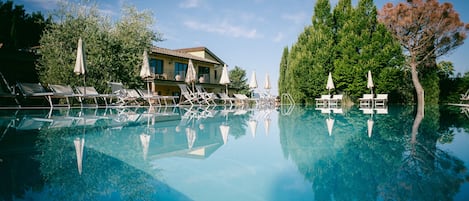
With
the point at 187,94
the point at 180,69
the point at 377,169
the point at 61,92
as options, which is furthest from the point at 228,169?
the point at 180,69

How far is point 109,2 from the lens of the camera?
17047mm

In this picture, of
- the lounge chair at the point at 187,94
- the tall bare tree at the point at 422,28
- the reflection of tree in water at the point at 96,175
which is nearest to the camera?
the reflection of tree in water at the point at 96,175

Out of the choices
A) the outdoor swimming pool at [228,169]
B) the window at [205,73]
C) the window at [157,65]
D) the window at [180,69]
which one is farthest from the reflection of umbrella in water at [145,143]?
the window at [205,73]

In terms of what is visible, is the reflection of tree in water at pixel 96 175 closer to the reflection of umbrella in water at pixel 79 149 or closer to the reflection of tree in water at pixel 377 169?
the reflection of umbrella in water at pixel 79 149

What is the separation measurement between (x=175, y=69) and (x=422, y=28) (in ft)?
54.6

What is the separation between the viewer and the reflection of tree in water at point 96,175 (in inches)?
66.8

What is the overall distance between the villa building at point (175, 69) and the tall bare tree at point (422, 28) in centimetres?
1316

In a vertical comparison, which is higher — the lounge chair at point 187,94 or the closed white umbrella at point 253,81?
the closed white umbrella at point 253,81

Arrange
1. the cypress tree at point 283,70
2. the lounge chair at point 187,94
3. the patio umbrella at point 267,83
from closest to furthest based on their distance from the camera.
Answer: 1. the lounge chair at point 187,94
2. the patio umbrella at point 267,83
3. the cypress tree at point 283,70

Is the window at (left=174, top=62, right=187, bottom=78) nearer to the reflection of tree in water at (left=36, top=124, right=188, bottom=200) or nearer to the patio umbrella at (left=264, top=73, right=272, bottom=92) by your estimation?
the patio umbrella at (left=264, top=73, right=272, bottom=92)

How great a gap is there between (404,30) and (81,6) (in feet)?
61.8

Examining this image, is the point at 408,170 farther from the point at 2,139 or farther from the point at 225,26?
the point at 225,26

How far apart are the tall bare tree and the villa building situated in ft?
43.2

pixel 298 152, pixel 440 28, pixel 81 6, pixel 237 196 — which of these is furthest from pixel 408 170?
pixel 440 28
